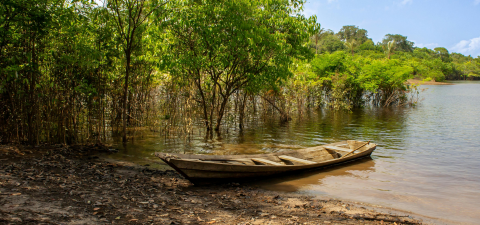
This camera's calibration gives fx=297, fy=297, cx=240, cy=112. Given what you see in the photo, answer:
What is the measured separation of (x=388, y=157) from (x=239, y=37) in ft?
21.9

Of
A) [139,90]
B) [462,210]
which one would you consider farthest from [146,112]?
[462,210]

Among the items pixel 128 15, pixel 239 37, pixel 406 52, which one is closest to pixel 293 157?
pixel 239 37

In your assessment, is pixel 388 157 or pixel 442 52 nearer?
pixel 388 157

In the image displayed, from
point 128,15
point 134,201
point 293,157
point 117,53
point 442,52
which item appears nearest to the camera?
point 134,201

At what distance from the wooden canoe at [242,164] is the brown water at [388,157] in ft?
0.99

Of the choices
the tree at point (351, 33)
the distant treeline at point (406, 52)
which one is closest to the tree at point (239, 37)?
the distant treeline at point (406, 52)

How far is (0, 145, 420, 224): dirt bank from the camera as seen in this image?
433cm

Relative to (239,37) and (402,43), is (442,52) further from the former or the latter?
(239,37)

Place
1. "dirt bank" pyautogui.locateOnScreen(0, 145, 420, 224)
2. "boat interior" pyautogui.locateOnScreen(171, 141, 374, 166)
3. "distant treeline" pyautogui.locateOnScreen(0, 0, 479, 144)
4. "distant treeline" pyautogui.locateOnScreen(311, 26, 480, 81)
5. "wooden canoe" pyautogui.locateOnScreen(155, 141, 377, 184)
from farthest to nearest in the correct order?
1. "distant treeline" pyautogui.locateOnScreen(311, 26, 480, 81)
2. "distant treeline" pyautogui.locateOnScreen(0, 0, 479, 144)
3. "boat interior" pyautogui.locateOnScreen(171, 141, 374, 166)
4. "wooden canoe" pyautogui.locateOnScreen(155, 141, 377, 184)
5. "dirt bank" pyautogui.locateOnScreen(0, 145, 420, 224)

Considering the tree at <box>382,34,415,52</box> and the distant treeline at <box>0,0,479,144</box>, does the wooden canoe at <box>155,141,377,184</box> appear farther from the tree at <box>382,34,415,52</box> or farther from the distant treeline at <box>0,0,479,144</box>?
the tree at <box>382,34,415,52</box>

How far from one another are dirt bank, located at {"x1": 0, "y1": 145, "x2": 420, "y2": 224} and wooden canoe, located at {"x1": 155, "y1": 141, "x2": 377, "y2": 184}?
0.29 metres

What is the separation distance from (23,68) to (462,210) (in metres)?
10.4

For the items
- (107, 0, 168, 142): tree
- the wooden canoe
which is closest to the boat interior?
the wooden canoe

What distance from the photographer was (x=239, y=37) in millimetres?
10297
